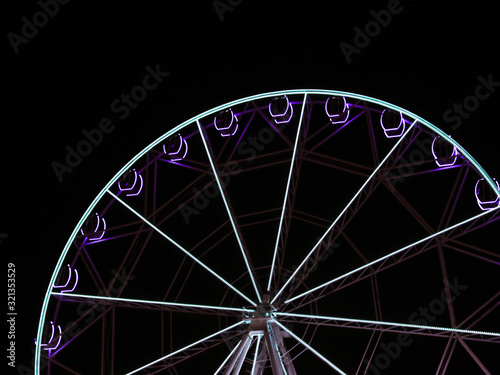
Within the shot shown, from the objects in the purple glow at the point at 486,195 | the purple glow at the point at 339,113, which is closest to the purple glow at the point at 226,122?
A: the purple glow at the point at 339,113

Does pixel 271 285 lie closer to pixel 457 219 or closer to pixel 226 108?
pixel 226 108

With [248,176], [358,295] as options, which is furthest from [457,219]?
[248,176]

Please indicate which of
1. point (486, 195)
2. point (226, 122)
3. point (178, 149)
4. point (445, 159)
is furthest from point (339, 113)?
point (178, 149)

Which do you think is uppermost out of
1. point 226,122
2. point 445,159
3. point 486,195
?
point 226,122

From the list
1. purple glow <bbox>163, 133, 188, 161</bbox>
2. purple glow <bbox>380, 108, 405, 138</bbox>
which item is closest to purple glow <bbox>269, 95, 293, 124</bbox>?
purple glow <bbox>380, 108, 405, 138</bbox>

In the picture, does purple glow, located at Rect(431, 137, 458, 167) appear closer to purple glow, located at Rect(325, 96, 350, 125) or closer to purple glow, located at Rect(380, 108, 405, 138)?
purple glow, located at Rect(380, 108, 405, 138)

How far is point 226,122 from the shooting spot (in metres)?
15.0

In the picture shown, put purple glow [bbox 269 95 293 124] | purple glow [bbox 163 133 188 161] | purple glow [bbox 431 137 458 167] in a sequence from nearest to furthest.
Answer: purple glow [bbox 431 137 458 167]
purple glow [bbox 269 95 293 124]
purple glow [bbox 163 133 188 161]

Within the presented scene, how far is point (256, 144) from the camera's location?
16172mm

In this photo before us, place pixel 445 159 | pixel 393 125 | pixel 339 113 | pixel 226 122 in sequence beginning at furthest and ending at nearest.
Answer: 1. pixel 226 122
2. pixel 339 113
3. pixel 393 125
4. pixel 445 159

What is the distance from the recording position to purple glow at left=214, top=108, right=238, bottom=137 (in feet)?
49.0

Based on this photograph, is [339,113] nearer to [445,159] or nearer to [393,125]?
[393,125]

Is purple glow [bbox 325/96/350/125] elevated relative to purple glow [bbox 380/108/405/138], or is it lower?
elevated

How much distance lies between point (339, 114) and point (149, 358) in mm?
12441
